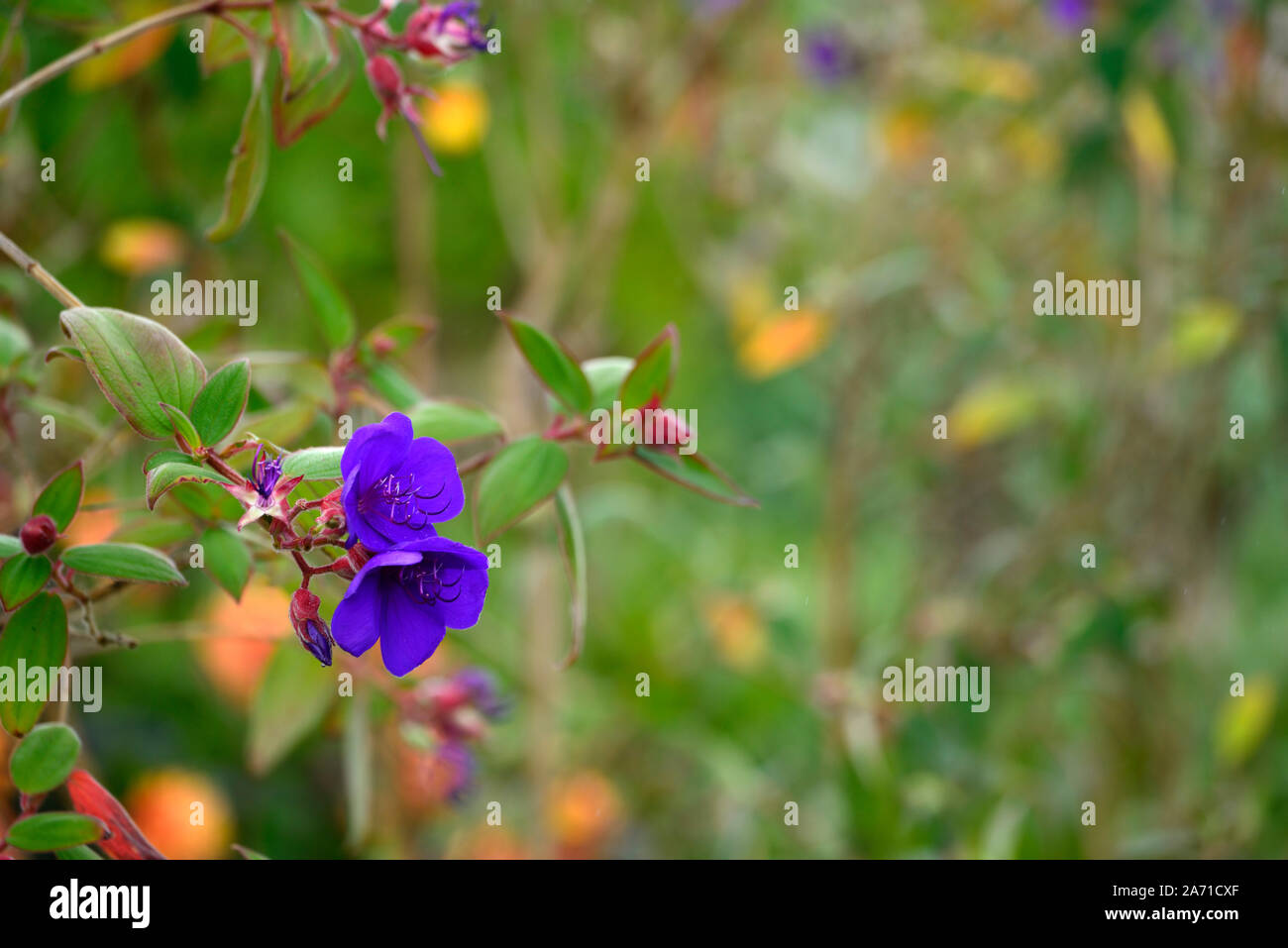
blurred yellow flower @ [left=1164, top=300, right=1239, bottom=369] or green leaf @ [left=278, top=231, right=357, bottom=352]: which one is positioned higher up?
blurred yellow flower @ [left=1164, top=300, right=1239, bottom=369]

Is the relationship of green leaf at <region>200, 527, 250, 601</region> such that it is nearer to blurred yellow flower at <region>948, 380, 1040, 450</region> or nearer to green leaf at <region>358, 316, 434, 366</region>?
green leaf at <region>358, 316, 434, 366</region>

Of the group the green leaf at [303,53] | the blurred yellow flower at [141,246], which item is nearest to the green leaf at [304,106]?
the green leaf at [303,53]

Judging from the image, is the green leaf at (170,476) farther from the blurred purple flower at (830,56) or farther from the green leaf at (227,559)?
the blurred purple flower at (830,56)

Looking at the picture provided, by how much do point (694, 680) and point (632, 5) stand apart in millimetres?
795

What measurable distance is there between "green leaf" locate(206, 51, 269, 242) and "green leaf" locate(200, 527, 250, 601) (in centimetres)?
13

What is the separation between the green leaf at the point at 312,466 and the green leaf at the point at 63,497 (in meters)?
0.13

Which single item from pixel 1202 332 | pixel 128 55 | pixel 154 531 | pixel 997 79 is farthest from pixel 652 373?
pixel 997 79

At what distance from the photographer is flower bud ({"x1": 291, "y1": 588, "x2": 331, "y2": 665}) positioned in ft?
1.21

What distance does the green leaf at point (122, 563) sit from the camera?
1.39ft

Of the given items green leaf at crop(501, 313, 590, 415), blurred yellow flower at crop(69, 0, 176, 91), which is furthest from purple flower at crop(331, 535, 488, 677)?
blurred yellow flower at crop(69, 0, 176, 91)

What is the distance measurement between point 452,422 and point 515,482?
0.05 metres

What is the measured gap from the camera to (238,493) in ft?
1.22
